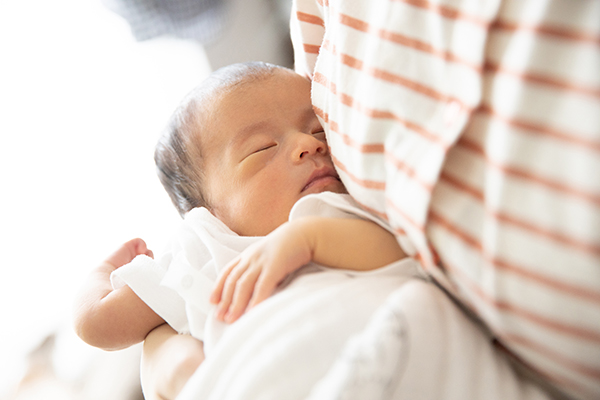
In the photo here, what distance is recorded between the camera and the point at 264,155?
2.54ft

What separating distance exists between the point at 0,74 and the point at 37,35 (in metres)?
0.14

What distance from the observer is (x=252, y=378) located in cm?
45

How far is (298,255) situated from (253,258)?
6cm

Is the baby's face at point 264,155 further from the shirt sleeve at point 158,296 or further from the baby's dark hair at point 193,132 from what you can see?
the shirt sleeve at point 158,296

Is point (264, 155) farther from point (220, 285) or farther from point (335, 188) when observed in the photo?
point (220, 285)

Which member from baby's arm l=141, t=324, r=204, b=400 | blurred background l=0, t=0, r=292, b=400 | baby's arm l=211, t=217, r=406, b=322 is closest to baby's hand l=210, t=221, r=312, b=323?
baby's arm l=211, t=217, r=406, b=322

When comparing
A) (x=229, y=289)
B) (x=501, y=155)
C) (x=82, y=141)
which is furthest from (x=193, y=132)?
(x=501, y=155)

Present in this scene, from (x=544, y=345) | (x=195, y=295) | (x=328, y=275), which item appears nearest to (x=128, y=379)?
(x=195, y=295)

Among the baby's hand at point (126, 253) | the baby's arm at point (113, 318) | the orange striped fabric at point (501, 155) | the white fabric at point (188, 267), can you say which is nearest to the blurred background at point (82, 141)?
the baby's hand at point (126, 253)

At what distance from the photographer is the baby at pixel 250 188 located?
59cm

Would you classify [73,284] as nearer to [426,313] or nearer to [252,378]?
[252,378]

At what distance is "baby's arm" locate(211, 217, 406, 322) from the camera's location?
568 mm

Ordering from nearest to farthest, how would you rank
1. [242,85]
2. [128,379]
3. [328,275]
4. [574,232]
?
[574,232] < [328,275] < [242,85] < [128,379]

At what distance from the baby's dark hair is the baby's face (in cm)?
2
